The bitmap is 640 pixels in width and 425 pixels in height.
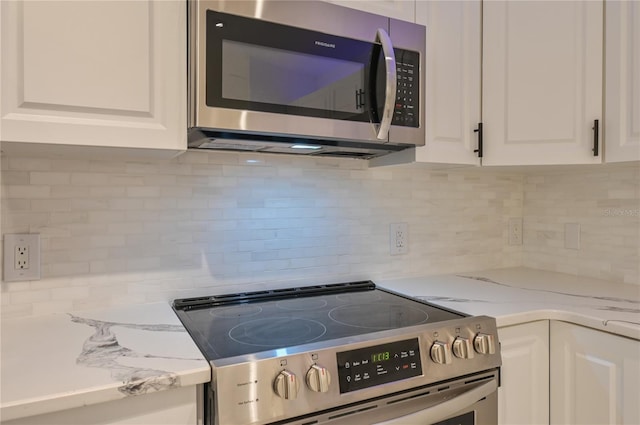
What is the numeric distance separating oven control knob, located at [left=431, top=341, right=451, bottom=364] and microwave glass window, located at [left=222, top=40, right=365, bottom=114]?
0.67 metres

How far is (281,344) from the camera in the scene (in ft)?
3.35

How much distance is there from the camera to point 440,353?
43.0 inches

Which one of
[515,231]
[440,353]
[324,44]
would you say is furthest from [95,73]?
[515,231]

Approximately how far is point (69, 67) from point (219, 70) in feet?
1.09

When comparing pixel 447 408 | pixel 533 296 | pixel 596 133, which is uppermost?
pixel 596 133

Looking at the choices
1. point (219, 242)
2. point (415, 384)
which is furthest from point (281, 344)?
point (219, 242)

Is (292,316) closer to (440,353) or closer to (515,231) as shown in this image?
(440,353)

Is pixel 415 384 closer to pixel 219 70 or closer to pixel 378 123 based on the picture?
pixel 378 123

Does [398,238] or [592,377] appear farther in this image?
[398,238]

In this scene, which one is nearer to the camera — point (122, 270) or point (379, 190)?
point (122, 270)

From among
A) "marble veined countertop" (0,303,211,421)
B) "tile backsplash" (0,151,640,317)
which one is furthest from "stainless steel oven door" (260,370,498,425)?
"tile backsplash" (0,151,640,317)

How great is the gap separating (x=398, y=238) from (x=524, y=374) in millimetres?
686

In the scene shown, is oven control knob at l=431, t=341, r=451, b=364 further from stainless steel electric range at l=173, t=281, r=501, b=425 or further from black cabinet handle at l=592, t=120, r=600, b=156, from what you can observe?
black cabinet handle at l=592, t=120, r=600, b=156

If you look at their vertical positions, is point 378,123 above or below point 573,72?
below
